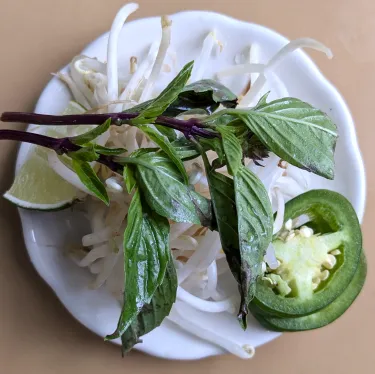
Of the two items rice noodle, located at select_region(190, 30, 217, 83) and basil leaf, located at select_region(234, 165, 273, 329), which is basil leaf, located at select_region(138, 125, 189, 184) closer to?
basil leaf, located at select_region(234, 165, 273, 329)

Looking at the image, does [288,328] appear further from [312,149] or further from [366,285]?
[312,149]

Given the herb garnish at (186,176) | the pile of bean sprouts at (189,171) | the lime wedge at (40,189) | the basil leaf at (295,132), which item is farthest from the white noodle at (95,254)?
the basil leaf at (295,132)

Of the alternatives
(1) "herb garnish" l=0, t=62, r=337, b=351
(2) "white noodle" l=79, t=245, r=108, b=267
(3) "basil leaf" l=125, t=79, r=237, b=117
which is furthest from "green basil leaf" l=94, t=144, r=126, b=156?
(2) "white noodle" l=79, t=245, r=108, b=267

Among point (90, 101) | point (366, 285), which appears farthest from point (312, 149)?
point (366, 285)

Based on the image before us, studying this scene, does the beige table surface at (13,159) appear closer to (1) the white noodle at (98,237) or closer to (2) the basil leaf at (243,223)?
(1) the white noodle at (98,237)

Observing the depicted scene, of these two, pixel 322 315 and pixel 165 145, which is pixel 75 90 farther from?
pixel 322 315

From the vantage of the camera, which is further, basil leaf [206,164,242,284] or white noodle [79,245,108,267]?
white noodle [79,245,108,267]

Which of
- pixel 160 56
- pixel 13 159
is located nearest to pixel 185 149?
pixel 160 56

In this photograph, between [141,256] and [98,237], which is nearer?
[141,256]
